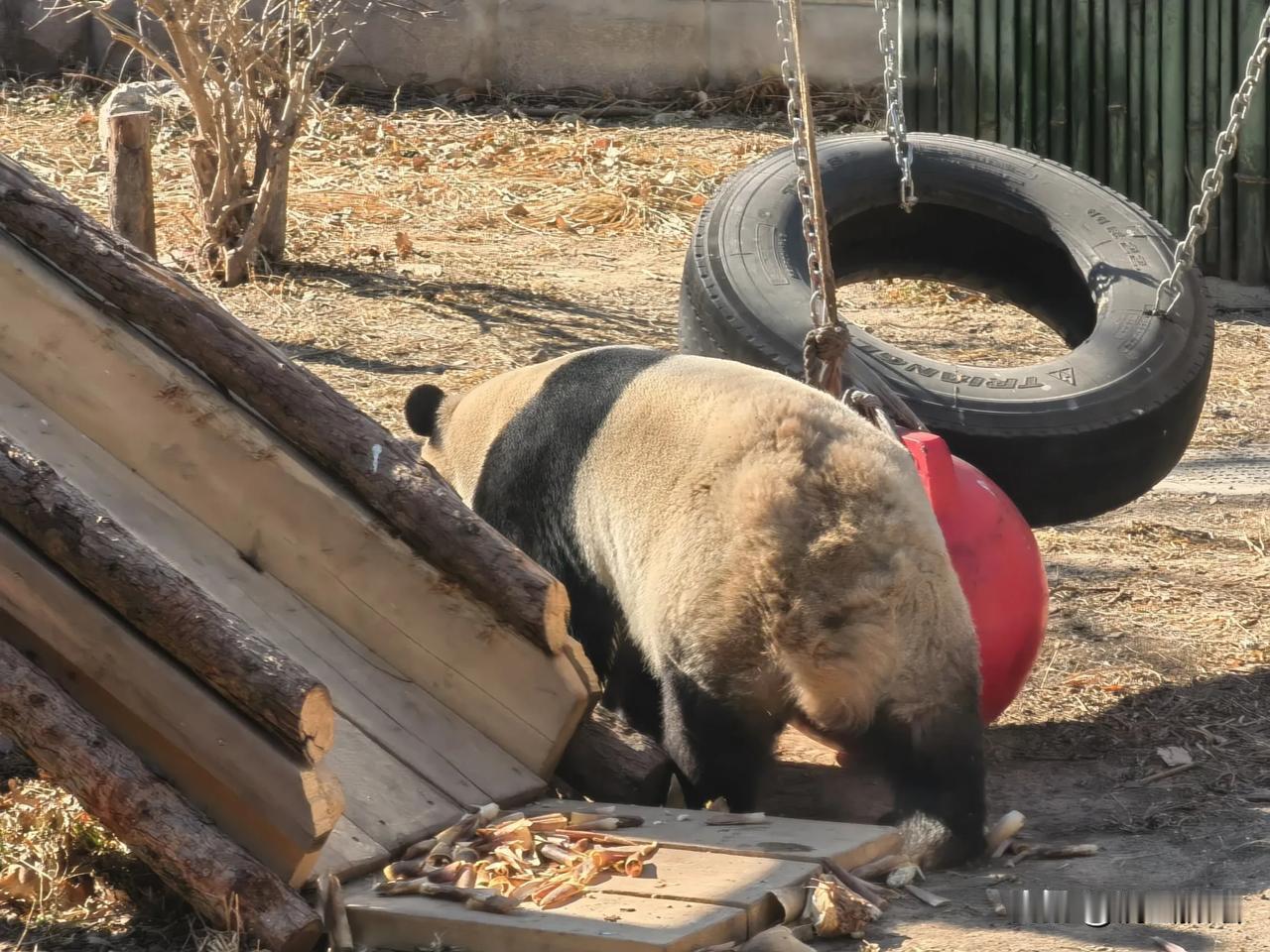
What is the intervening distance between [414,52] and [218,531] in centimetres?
925

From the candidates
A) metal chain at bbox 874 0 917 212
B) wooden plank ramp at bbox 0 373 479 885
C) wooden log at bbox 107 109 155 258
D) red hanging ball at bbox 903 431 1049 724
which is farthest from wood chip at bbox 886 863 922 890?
wooden log at bbox 107 109 155 258

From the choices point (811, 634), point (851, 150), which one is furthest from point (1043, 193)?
point (811, 634)

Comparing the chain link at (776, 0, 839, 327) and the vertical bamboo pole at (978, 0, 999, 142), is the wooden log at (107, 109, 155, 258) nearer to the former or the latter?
the chain link at (776, 0, 839, 327)

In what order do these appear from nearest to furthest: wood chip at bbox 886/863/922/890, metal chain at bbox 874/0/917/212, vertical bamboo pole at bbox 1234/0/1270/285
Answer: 1. wood chip at bbox 886/863/922/890
2. metal chain at bbox 874/0/917/212
3. vertical bamboo pole at bbox 1234/0/1270/285

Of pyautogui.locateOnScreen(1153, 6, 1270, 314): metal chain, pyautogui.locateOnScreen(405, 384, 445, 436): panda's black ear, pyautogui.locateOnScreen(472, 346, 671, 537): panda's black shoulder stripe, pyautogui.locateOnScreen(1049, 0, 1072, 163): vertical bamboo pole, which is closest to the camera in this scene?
pyautogui.locateOnScreen(472, 346, 671, 537): panda's black shoulder stripe

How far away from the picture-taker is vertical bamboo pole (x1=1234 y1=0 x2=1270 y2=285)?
370 inches

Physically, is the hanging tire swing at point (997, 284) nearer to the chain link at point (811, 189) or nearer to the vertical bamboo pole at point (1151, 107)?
the chain link at point (811, 189)

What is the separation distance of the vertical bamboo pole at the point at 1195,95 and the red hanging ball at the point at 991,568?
5995 millimetres

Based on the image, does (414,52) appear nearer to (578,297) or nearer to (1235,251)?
(578,297)

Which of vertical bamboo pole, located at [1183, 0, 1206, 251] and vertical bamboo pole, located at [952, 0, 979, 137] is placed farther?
vertical bamboo pole, located at [952, 0, 979, 137]

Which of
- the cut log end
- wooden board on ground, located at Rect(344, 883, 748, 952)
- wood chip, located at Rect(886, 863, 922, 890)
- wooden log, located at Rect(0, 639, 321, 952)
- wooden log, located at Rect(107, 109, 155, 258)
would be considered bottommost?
wood chip, located at Rect(886, 863, 922, 890)

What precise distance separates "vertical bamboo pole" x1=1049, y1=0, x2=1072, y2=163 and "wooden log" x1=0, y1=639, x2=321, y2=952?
7.98m

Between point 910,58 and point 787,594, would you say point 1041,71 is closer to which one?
point 910,58

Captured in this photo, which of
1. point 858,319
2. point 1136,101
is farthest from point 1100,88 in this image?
point 858,319
